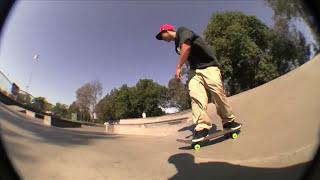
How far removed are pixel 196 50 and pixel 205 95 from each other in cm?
21

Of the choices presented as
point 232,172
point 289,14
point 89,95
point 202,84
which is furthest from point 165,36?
point 232,172

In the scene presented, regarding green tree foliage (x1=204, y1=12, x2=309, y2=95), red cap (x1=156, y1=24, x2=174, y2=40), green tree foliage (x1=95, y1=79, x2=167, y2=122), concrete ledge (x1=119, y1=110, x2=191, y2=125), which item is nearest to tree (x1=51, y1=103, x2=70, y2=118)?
green tree foliage (x1=95, y1=79, x2=167, y2=122)

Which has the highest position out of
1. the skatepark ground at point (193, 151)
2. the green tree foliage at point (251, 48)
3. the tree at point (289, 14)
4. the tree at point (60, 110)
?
the tree at point (289, 14)

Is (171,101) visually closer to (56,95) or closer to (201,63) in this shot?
(201,63)

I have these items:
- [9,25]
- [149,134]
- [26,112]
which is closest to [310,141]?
[149,134]

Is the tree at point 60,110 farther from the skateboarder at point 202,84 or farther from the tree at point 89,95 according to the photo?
the skateboarder at point 202,84

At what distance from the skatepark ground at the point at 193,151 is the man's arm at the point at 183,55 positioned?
0.22 metres

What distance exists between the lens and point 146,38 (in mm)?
1797

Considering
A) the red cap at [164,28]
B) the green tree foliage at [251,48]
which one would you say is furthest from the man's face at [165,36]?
→ the green tree foliage at [251,48]

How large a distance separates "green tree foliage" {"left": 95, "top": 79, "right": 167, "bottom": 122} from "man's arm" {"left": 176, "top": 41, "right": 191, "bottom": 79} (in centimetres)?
10

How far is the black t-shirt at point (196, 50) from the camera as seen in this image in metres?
1.84

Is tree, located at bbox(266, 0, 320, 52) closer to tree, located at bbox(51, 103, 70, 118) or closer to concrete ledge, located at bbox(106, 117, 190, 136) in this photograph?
concrete ledge, located at bbox(106, 117, 190, 136)

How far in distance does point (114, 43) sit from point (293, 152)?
35.6 inches

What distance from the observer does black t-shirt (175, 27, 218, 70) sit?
72.5 inches
